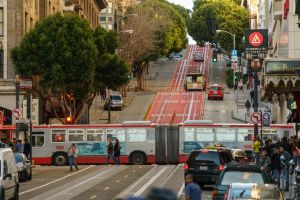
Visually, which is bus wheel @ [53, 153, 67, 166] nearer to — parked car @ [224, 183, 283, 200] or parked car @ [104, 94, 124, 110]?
parked car @ [224, 183, 283, 200]

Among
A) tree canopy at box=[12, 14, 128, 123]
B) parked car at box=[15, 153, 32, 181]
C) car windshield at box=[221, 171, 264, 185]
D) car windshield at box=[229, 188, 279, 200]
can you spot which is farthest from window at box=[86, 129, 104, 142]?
car windshield at box=[229, 188, 279, 200]

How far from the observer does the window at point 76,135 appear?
2085 inches

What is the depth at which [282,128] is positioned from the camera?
51.1m

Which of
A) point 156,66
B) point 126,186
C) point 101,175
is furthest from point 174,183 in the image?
point 156,66

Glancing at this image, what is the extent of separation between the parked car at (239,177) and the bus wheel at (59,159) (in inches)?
1230

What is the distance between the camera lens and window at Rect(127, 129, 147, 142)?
52750 millimetres

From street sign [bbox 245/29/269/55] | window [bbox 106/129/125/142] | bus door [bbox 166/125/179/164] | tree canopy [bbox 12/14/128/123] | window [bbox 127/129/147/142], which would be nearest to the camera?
street sign [bbox 245/29/269/55]

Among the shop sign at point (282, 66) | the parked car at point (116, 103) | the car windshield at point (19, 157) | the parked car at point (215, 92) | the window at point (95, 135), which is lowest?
the car windshield at point (19, 157)

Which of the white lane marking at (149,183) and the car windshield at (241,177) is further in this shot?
the white lane marking at (149,183)

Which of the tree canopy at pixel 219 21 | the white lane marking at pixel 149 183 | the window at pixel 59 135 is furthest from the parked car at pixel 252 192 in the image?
the tree canopy at pixel 219 21

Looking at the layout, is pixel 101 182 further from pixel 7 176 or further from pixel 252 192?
pixel 252 192

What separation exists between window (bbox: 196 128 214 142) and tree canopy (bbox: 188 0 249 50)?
86185 mm

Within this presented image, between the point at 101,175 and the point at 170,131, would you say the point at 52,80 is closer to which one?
the point at 170,131

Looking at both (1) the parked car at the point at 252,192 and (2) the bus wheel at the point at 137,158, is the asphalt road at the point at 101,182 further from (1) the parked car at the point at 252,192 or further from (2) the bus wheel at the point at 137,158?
(1) the parked car at the point at 252,192
